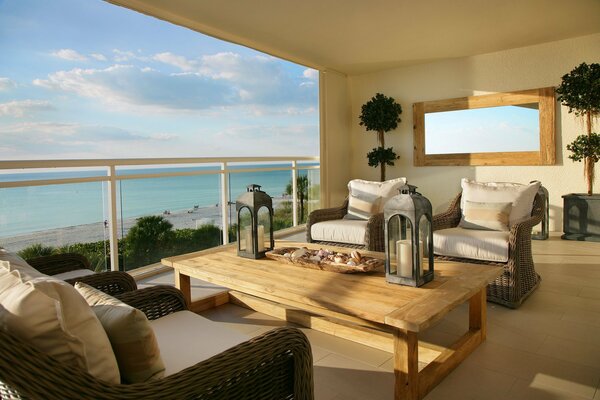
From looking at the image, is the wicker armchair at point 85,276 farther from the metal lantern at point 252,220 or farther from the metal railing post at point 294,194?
the metal railing post at point 294,194

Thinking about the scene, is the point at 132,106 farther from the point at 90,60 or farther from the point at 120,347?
the point at 120,347

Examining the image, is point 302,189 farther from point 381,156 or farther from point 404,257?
point 404,257

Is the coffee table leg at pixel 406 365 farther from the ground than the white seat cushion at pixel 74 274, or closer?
closer

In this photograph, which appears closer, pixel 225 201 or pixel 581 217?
pixel 225 201

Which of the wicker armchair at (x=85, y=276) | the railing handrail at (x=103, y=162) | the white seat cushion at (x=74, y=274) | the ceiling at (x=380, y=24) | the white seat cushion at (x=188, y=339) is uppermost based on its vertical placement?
the ceiling at (x=380, y=24)

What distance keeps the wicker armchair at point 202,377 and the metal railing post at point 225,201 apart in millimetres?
3591

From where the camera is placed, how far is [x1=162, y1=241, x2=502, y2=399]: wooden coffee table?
1.77 metres

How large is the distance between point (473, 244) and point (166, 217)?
9.12 feet

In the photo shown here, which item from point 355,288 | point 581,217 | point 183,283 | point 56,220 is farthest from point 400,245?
point 581,217

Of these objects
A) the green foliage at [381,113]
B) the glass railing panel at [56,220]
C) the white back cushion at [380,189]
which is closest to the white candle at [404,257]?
the white back cushion at [380,189]

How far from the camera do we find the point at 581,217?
5281mm

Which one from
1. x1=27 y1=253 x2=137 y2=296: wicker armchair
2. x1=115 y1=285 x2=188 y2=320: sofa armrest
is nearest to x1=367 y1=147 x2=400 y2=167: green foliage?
x1=27 y1=253 x2=137 y2=296: wicker armchair

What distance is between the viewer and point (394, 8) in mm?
4371

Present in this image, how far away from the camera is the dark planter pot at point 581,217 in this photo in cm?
518
